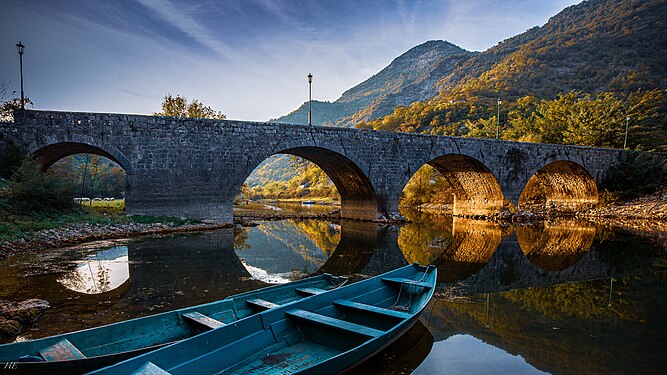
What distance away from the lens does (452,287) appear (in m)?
7.51

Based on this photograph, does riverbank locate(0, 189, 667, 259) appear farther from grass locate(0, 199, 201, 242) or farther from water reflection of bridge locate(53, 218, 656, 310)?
water reflection of bridge locate(53, 218, 656, 310)

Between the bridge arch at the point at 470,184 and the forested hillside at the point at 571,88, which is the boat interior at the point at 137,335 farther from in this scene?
the forested hillside at the point at 571,88

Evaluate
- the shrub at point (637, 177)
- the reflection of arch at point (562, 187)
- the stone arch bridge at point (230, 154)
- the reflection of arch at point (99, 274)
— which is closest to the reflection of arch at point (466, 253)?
the stone arch bridge at point (230, 154)

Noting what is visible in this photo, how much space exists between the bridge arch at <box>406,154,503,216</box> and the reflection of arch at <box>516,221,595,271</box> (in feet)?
16.9

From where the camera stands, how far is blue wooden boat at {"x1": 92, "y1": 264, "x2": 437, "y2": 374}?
320 centimetres

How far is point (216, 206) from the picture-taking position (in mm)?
16156

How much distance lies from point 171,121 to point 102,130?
2411mm

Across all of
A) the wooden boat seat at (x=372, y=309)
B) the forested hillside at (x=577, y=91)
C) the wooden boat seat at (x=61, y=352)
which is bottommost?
the wooden boat seat at (x=372, y=309)

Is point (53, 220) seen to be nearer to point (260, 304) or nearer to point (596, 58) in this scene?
point (260, 304)

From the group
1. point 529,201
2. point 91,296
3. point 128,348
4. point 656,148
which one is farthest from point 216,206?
point 656,148

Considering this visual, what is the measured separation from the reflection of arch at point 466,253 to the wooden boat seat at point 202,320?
5.38 meters

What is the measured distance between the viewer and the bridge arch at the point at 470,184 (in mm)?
23062

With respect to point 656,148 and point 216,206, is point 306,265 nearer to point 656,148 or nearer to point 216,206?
point 216,206

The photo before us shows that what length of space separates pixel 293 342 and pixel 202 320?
104 cm
